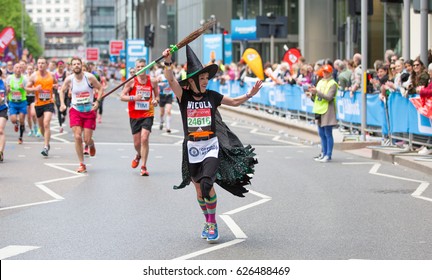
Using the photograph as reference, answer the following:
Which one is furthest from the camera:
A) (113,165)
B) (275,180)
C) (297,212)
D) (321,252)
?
(113,165)

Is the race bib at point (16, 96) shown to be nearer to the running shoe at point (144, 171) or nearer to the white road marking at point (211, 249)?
the running shoe at point (144, 171)

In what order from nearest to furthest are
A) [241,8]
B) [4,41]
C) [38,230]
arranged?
[38,230]
[4,41]
[241,8]

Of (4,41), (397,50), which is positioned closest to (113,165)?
(4,41)

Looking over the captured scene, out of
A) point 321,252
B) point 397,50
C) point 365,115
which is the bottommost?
point 321,252

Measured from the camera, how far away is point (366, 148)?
66.9 ft

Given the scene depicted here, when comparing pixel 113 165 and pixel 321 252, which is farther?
pixel 113 165

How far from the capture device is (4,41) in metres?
38.3

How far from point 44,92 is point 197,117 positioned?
10772 millimetres

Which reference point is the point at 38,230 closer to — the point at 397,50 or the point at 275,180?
the point at 275,180

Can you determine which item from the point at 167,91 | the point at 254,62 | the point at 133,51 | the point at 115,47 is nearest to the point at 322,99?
the point at 167,91

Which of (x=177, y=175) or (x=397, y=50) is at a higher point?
(x=397, y=50)

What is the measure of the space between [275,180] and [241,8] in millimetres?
45948

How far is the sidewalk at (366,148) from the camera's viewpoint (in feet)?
55.0


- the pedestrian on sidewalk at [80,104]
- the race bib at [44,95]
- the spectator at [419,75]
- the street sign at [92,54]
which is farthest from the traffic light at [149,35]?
the street sign at [92,54]
